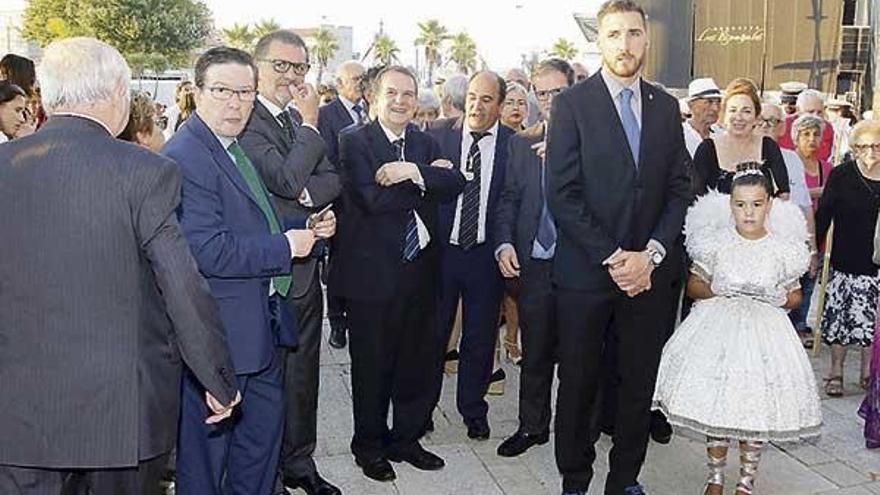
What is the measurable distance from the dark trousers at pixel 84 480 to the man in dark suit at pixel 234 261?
49 centimetres

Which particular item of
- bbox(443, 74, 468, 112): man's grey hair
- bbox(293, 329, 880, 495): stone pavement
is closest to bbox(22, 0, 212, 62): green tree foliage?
bbox(443, 74, 468, 112): man's grey hair

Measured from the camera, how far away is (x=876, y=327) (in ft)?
14.7

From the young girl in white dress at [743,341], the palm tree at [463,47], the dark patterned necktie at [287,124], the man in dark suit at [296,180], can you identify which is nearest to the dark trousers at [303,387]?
the man in dark suit at [296,180]

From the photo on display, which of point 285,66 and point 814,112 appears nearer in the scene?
point 285,66

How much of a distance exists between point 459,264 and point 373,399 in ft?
2.94

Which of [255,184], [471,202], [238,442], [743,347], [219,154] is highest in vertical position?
[219,154]

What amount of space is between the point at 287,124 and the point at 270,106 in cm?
10

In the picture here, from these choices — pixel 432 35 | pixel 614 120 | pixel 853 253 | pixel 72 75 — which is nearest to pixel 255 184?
pixel 72 75

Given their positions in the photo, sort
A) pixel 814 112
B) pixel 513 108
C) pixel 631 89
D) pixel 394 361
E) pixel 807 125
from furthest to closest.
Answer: pixel 814 112, pixel 807 125, pixel 513 108, pixel 394 361, pixel 631 89

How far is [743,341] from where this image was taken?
11.4ft

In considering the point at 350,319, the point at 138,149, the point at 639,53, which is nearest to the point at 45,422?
the point at 138,149

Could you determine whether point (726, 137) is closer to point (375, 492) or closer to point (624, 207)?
point (624, 207)

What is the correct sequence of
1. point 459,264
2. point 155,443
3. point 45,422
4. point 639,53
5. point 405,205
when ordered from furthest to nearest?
point 459,264 < point 405,205 < point 639,53 < point 155,443 < point 45,422

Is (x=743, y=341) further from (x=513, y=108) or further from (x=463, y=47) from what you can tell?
Answer: (x=463, y=47)
